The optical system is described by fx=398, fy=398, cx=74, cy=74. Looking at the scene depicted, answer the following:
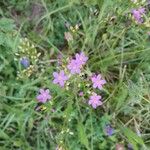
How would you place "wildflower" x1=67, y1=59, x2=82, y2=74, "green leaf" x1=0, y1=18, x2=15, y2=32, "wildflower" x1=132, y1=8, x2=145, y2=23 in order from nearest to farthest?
1. "wildflower" x1=67, y1=59, x2=82, y2=74
2. "green leaf" x1=0, y1=18, x2=15, y2=32
3. "wildflower" x1=132, y1=8, x2=145, y2=23

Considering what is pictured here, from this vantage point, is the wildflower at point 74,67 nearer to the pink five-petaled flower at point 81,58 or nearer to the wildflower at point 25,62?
the pink five-petaled flower at point 81,58

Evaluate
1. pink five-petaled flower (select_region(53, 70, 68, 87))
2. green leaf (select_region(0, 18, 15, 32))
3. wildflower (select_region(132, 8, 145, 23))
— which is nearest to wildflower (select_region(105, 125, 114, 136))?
pink five-petaled flower (select_region(53, 70, 68, 87))

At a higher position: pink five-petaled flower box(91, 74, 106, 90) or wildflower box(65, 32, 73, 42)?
wildflower box(65, 32, 73, 42)

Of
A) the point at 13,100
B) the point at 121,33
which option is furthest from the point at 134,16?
the point at 13,100

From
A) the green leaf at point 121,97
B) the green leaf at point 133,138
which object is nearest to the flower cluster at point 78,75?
the green leaf at point 121,97

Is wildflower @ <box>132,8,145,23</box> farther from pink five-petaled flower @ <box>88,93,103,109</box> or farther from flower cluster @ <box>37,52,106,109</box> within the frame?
pink five-petaled flower @ <box>88,93,103,109</box>

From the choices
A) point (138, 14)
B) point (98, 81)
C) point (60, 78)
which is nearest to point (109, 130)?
point (98, 81)

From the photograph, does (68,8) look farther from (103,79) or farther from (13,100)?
(13,100)
